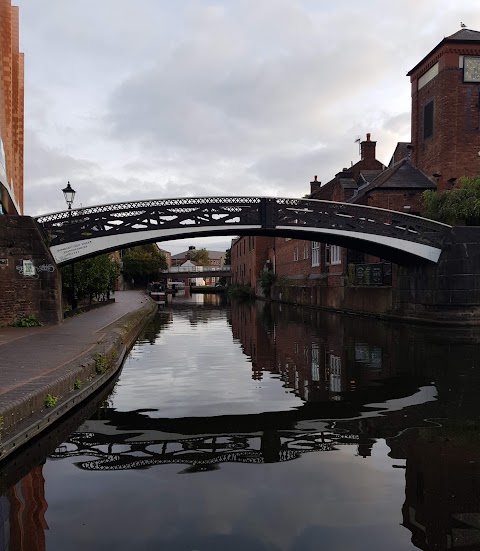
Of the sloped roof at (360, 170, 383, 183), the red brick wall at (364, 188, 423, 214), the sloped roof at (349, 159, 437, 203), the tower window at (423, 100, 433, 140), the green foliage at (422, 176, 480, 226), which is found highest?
the tower window at (423, 100, 433, 140)

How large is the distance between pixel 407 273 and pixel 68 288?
17.4 meters

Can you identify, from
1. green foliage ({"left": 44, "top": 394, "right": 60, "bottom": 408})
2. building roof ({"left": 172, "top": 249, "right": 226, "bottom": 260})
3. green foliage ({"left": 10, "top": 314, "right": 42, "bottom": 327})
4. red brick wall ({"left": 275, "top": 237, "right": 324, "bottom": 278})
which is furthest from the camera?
building roof ({"left": 172, "top": 249, "right": 226, "bottom": 260})

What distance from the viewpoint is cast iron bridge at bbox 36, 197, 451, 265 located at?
19391 mm

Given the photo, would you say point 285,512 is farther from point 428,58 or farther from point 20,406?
point 428,58

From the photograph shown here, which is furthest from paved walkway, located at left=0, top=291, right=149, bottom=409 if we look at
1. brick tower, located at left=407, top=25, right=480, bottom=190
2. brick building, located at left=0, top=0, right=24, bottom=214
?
brick tower, located at left=407, top=25, right=480, bottom=190

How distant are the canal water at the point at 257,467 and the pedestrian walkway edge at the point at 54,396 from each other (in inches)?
9.3

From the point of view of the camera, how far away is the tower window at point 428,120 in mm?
30306

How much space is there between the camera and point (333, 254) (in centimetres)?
3653

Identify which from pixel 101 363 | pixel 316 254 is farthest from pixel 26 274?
pixel 316 254

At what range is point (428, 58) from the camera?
98.8 ft

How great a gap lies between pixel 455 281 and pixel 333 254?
15.2 m

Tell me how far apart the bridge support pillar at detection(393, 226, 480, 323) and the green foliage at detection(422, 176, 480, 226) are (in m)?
1.84

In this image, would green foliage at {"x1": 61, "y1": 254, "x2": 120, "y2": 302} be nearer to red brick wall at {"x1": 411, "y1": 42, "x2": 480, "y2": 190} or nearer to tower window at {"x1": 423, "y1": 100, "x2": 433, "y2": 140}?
red brick wall at {"x1": 411, "y1": 42, "x2": 480, "y2": 190}

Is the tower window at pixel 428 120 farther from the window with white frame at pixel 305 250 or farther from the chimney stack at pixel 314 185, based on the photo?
the chimney stack at pixel 314 185
